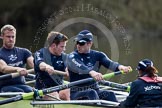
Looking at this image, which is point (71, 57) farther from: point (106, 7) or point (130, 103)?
point (106, 7)

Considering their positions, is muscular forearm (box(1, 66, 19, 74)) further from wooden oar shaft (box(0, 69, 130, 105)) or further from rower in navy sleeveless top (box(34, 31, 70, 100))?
wooden oar shaft (box(0, 69, 130, 105))

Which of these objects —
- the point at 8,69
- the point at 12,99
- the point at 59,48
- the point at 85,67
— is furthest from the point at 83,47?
the point at 8,69

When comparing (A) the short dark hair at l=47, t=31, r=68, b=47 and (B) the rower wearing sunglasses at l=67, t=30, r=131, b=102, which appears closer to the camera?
(B) the rower wearing sunglasses at l=67, t=30, r=131, b=102

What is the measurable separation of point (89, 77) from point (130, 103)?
5.62 ft

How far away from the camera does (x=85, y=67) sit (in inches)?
475

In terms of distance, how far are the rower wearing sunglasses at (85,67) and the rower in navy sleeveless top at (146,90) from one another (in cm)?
144

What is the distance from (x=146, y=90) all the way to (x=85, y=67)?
1804 mm

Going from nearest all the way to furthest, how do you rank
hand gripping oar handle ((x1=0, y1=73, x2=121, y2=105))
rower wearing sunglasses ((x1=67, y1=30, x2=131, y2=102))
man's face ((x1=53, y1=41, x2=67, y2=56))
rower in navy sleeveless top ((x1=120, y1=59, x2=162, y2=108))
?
rower in navy sleeveless top ((x1=120, y1=59, x2=162, y2=108)), hand gripping oar handle ((x1=0, y1=73, x2=121, y2=105)), rower wearing sunglasses ((x1=67, y1=30, x2=131, y2=102)), man's face ((x1=53, y1=41, x2=67, y2=56))

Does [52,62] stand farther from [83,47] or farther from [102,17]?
[102,17]

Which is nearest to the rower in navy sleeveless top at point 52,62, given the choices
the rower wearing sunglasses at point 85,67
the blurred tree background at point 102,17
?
the rower wearing sunglasses at point 85,67

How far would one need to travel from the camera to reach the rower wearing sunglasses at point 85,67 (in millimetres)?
12086

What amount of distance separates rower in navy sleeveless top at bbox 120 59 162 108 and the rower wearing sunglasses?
4.73 ft

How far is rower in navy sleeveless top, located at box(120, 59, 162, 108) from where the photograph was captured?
34.8 feet

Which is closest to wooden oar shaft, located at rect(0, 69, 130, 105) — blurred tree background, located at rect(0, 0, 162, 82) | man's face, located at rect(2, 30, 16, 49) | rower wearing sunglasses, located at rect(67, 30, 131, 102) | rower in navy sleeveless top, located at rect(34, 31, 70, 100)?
rower wearing sunglasses, located at rect(67, 30, 131, 102)
